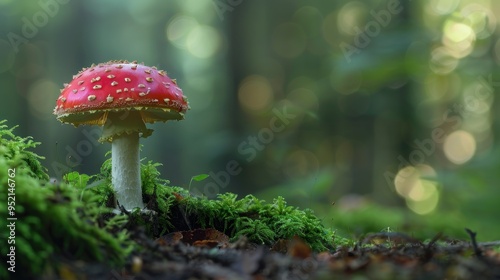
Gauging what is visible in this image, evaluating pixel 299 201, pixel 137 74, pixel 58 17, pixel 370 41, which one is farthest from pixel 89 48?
pixel 137 74

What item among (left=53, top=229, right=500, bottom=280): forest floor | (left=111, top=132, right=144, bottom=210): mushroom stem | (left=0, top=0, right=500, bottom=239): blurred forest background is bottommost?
(left=53, top=229, right=500, bottom=280): forest floor

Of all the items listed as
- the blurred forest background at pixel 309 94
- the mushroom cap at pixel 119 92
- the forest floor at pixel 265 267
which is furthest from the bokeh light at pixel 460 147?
the forest floor at pixel 265 267

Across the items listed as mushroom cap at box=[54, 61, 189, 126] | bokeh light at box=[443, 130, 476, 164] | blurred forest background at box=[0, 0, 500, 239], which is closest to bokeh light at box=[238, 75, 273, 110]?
blurred forest background at box=[0, 0, 500, 239]

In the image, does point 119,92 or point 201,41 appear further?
point 201,41

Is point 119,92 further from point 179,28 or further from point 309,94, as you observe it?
point 179,28

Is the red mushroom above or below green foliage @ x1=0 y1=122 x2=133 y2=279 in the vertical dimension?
above

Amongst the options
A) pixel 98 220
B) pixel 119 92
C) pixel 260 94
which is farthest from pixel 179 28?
pixel 98 220

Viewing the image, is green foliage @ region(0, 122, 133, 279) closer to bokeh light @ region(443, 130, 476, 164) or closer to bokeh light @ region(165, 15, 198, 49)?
bokeh light @ region(165, 15, 198, 49)
